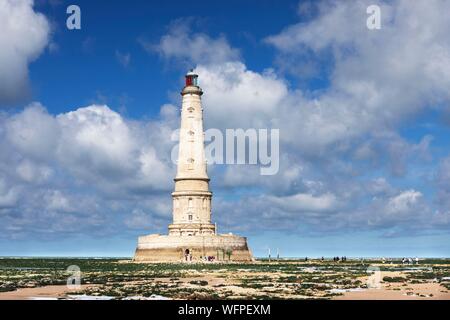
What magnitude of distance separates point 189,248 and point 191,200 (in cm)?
971

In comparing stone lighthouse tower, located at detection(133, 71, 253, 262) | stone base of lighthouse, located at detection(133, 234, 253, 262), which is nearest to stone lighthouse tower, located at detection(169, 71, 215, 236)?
stone lighthouse tower, located at detection(133, 71, 253, 262)

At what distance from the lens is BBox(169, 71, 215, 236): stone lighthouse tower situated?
124 meters

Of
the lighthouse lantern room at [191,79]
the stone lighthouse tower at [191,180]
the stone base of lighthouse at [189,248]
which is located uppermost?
the lighthouse lantern room at [191,79]

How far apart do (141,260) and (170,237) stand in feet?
24.5

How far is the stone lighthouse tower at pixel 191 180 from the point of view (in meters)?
124

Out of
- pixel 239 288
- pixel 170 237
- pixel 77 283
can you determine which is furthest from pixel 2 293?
pixel 170 237

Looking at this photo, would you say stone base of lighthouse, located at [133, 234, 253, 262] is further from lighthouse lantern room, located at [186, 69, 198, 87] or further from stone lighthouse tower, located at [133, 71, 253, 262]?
lighthouse lantern room, located at [186, 69, 198, 87]

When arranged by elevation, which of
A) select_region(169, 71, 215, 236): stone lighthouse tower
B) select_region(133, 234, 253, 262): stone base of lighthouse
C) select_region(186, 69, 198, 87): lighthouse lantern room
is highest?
select_region(186, 69, 198, 87): lighthouse lantern room

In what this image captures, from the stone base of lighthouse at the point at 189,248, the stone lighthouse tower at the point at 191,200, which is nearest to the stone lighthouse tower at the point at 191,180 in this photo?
the stone lighthouse tower at the point at 191,200

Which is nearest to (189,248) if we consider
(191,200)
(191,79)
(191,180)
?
(191,200)

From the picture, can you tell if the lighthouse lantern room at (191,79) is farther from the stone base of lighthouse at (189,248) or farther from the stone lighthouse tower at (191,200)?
the stone base of lighthouse at (189,248)

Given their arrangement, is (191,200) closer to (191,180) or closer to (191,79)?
(191,180)

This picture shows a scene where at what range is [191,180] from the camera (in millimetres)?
124062
